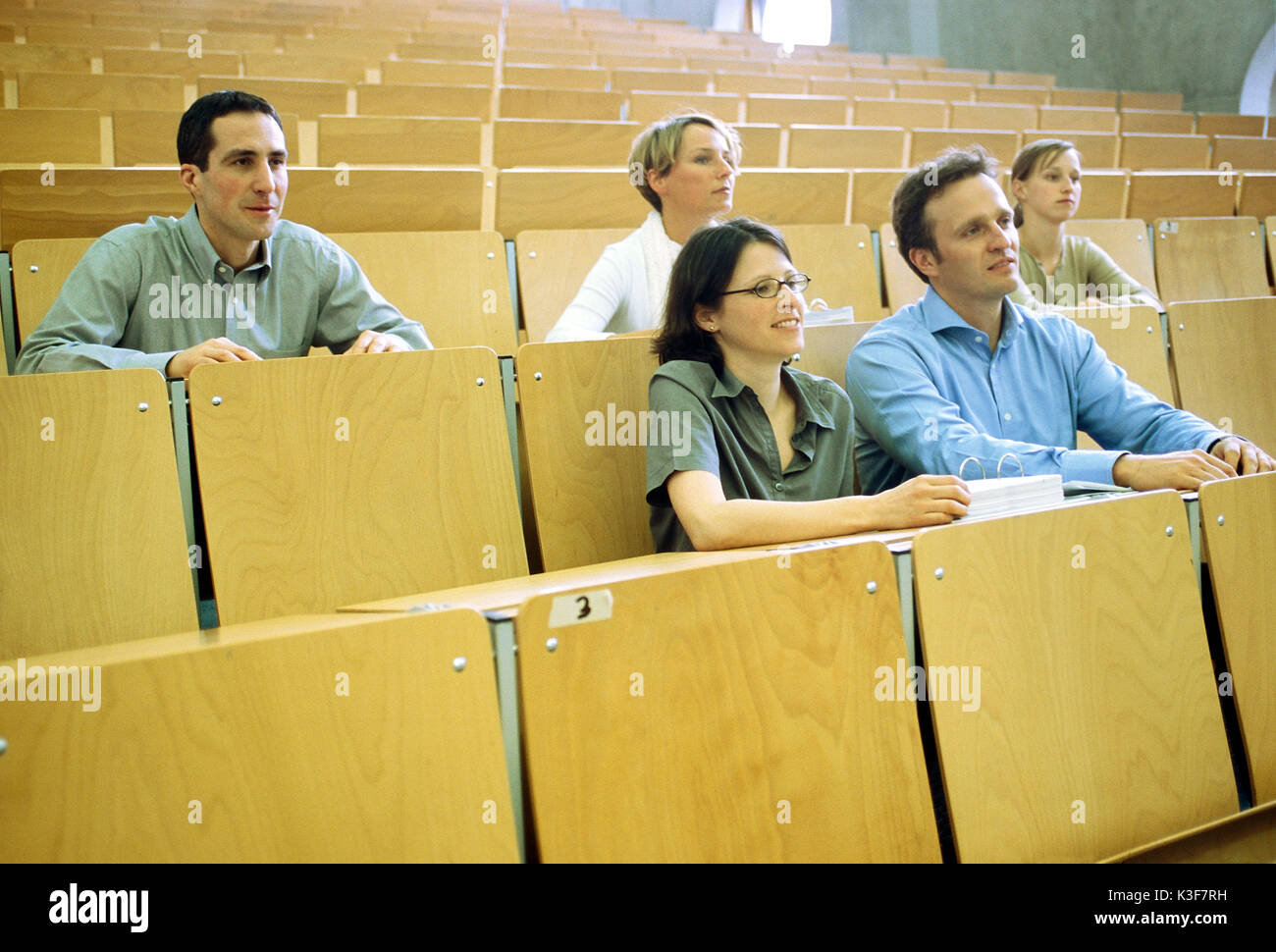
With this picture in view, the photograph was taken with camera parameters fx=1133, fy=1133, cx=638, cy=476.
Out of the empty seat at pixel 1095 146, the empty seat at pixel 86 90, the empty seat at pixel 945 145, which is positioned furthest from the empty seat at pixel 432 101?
the empty seat at pixel 1095 146

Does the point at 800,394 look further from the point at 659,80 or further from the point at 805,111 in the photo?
the point at 659,80

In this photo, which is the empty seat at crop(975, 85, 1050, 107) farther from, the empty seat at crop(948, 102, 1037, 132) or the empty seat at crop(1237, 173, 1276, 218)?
the empty seat at crop(1237, 173, 1276, 218)

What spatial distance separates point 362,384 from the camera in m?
1.01

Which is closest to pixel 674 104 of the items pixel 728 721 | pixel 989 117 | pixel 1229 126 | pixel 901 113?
pixel 901 113

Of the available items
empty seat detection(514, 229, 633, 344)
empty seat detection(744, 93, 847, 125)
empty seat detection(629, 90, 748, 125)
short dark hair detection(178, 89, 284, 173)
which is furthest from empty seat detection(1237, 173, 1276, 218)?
short dark hair detection(178, 89, 284, 173)

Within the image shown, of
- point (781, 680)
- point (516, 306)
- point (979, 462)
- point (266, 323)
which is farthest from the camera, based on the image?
point (516, 306)

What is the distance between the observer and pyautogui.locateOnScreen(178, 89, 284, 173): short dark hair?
4.17 ft

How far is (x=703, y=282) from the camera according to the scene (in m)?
1.12

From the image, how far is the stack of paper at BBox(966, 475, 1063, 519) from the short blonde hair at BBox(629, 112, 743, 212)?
0.81 m

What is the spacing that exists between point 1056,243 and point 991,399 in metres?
0.78

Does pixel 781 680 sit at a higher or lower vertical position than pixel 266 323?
lower
